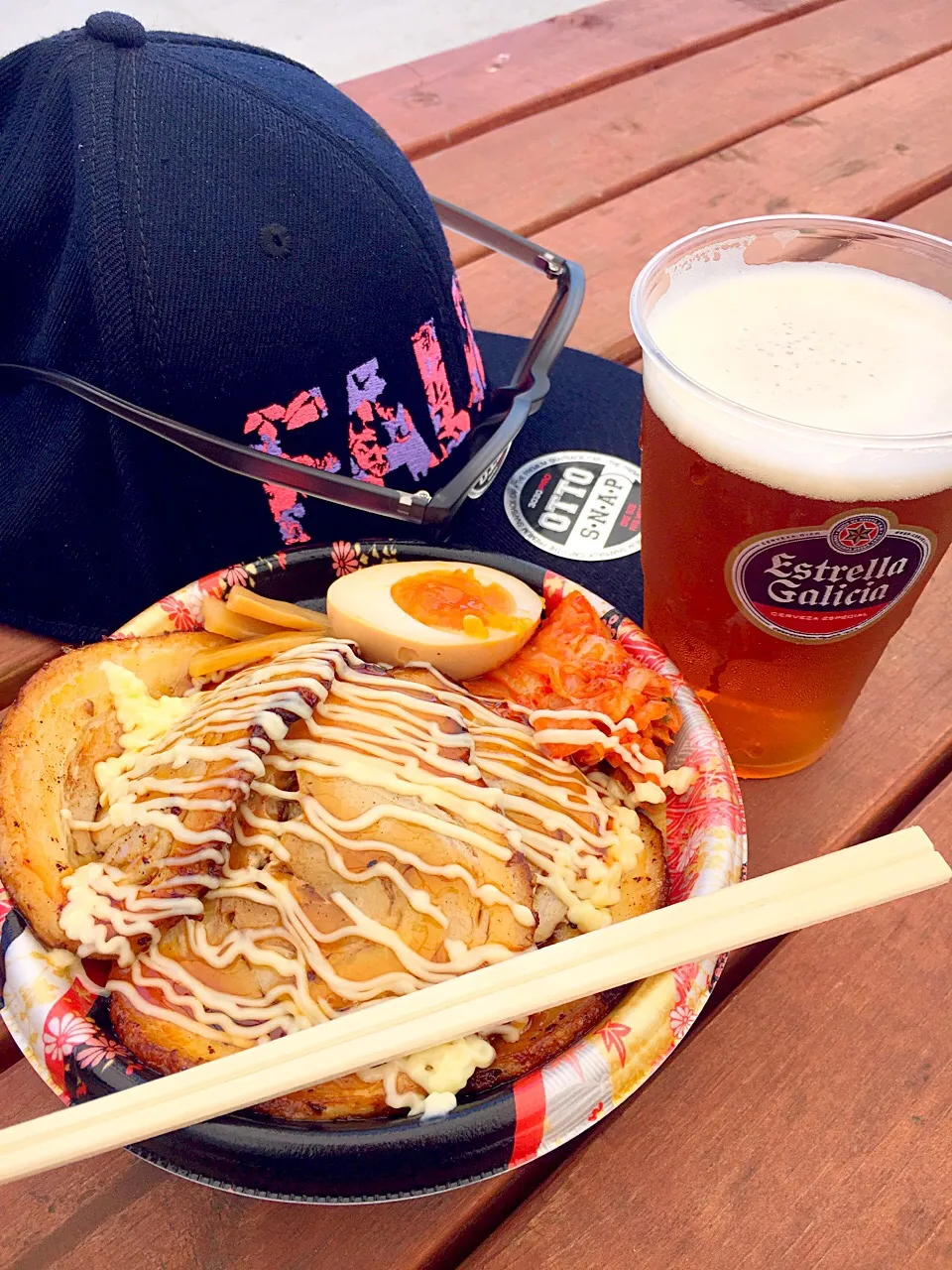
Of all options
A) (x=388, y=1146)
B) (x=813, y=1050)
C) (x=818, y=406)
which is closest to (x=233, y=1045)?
(x=388, y=1146)

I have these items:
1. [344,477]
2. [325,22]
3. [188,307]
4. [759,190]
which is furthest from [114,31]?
[325,22]

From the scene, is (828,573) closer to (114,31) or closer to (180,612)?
(180,612)

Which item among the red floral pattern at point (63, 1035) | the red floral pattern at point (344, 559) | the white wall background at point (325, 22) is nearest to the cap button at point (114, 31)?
the red floral pattern at point (344, 559)

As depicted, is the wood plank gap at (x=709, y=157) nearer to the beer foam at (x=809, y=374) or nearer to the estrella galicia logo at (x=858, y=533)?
the beer foam at (x=809, y=374)

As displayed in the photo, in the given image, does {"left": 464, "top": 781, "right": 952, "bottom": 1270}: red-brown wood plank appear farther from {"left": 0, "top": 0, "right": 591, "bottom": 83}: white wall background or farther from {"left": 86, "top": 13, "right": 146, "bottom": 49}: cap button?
{"left": 0, "top": 0, "right": 591, "bottom": 83}: white wall background

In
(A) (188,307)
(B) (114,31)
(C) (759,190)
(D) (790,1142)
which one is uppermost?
(B) (114,31)

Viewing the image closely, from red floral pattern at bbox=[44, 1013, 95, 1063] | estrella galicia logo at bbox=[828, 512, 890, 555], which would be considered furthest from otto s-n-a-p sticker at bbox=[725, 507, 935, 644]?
red floral pattern at bbox=[44, 1013, 95, 1063]
